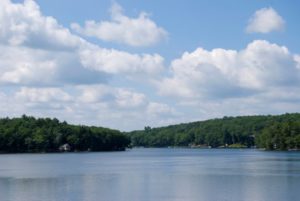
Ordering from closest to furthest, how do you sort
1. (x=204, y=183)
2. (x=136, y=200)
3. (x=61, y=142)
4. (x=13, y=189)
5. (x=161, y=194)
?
(x=136, y=200) < (x=161, y=194) < (x=13, y=189) < (x=204, y=183) < (x=61, y=142)

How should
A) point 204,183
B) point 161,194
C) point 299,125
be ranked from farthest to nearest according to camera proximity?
point 299,125, point 204,183, point 161,194

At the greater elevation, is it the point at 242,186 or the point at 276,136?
the point at 276,136

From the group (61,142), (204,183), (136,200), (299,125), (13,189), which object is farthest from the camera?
(61,142)

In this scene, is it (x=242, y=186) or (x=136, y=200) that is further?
(x=242, y=186)

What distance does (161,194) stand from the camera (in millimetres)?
46312

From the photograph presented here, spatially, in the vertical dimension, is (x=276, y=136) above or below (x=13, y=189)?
above

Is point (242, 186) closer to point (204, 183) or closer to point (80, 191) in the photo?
point (204, 183)

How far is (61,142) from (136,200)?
148470 millimetres

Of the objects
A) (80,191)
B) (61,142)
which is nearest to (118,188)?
(80,191)

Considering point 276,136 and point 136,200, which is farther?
point 276,136

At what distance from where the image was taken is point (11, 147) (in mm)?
172000

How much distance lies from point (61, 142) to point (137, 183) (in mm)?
135138

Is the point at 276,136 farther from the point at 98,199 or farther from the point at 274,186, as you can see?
the point at 98,199

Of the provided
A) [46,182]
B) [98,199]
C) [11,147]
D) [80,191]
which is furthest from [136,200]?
[11,147]
